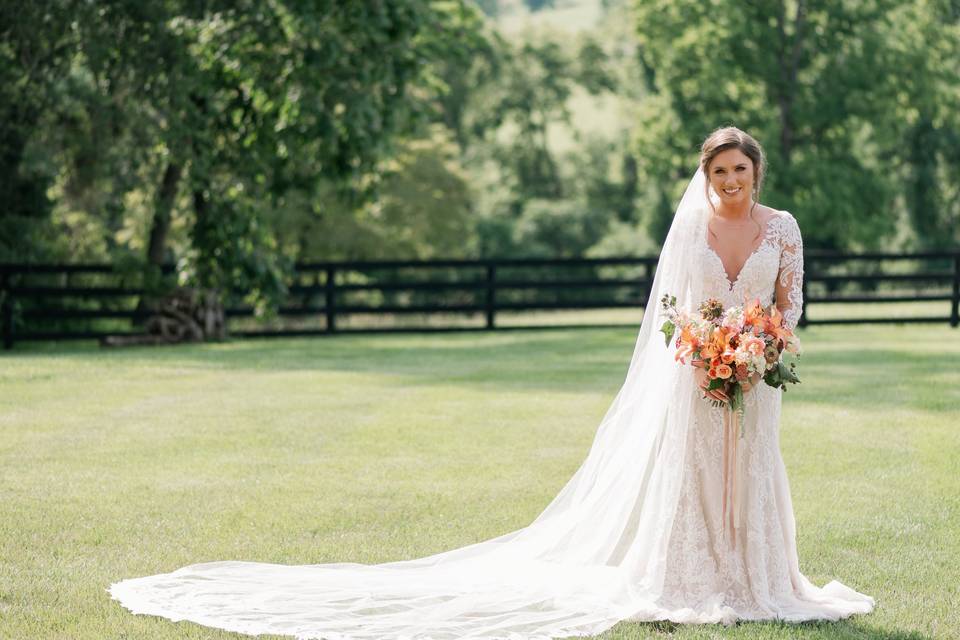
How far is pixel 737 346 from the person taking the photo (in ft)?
17.2

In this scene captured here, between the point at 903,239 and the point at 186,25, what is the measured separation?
34.5m

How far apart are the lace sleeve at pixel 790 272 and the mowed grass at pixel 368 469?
1.37 metres

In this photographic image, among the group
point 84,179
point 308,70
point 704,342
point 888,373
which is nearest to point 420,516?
point 704,342

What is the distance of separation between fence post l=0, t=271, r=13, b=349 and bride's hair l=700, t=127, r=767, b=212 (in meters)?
15.7

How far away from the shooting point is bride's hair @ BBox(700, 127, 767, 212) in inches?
216

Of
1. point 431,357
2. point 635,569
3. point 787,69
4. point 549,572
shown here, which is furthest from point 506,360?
point 787,69

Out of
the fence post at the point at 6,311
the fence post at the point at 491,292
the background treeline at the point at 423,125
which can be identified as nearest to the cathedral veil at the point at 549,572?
the background treeline at the point at 423,125

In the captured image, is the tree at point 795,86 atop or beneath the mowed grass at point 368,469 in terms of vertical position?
atop

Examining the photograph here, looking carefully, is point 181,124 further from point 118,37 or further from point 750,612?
point 750,612

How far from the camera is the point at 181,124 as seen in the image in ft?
60.8

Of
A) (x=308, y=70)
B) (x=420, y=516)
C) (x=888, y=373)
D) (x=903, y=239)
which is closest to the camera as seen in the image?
(x=420, y=516)

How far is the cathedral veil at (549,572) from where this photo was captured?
5254 millimetres

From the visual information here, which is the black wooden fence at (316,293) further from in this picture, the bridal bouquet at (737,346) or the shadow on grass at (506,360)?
the bridal bouquet at (737,346)

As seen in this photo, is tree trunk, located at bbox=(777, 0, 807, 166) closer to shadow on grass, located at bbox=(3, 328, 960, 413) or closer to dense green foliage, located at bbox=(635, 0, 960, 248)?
dense green foliage, located at bbox=(635, 0, 960, 248)
